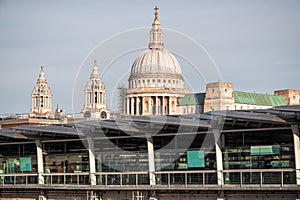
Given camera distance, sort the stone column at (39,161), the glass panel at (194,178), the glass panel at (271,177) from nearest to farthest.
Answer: the glass panel at (271,177) → the glass panel at (194,178) → the stone column at (39,161)

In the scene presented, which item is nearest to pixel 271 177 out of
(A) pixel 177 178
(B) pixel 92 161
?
(A) pixel 177 178

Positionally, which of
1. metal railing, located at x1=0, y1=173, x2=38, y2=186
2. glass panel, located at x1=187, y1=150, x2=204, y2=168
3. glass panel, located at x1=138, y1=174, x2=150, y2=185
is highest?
glass panel, located at x1=187, y1=150, x2=204, y2=168

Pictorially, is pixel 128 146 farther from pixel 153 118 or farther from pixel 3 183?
pixel 3 183

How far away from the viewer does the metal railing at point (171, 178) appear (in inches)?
1886

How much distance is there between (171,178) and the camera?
53156 mm

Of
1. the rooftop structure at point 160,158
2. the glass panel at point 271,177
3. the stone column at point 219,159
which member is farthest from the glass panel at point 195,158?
the glass panel at point 271,177

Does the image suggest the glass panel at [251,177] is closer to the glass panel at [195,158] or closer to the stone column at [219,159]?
the stone column at [219,159]

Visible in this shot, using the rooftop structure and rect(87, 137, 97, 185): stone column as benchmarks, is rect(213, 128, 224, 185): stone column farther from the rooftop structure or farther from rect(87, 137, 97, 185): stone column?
rect(87, 137, 97, 185): stone column

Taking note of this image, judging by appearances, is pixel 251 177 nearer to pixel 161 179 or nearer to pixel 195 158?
pixel 195 158

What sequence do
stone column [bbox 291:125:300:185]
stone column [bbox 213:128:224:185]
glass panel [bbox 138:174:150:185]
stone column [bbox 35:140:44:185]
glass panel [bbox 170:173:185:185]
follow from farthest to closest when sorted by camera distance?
stone column [bbox 35:140:44:185] < glass panel [bbox 138:174:150:185] < glass panel [bbox 170:173:185:185] < stone column [bbox 213:128:224:185] < stone column [bbox 291:125:300:185]

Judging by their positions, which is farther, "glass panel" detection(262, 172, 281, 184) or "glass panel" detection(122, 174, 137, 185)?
"glass panel" detection(122, 174, 137, 185)

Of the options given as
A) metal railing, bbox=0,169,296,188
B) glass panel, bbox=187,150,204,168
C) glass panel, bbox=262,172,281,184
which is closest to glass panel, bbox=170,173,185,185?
metal railing, bbox=0,169,296,188

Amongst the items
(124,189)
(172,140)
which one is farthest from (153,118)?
(124,189)

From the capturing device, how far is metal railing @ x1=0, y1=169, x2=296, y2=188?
157ft
